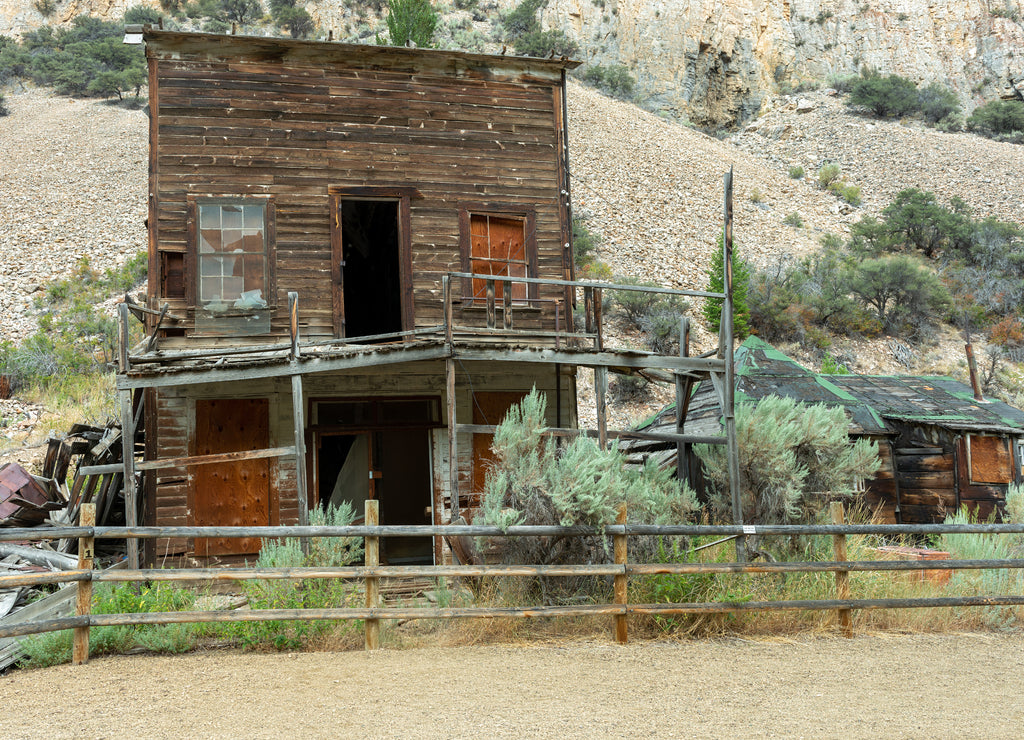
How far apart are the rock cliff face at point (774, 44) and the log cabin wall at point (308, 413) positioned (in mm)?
43312

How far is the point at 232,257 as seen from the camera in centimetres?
1193

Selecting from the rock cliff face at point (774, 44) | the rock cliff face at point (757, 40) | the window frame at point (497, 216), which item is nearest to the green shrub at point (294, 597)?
the window frame at point (497, 216)

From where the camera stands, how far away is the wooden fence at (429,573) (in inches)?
290

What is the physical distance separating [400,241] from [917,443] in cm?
973

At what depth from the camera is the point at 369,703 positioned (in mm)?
6121

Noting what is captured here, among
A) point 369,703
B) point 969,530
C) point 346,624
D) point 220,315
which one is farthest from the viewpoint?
point 220,315

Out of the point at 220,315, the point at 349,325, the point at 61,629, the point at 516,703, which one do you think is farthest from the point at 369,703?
the point at 349,325

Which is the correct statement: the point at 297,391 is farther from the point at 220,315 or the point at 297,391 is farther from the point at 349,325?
the point at 349,325

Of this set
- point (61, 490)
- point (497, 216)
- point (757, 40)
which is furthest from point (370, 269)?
point (757, 40)

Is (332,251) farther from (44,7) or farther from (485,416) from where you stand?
(44,7)

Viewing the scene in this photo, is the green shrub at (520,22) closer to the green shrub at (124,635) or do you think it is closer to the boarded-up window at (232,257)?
the boarded-up window at (232,257)

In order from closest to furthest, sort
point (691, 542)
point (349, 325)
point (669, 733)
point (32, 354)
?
point (669, 733)
point (691, 542)
point (349, 325)
point (32, 354)

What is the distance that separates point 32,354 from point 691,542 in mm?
20949

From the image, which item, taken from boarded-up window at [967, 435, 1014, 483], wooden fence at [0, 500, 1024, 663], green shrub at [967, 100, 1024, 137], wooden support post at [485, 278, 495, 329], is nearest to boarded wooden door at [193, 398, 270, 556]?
wooden support post at [485, 278, 495, 329]
